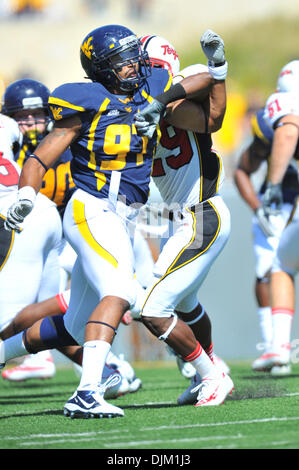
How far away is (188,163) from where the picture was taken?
439 centimetres

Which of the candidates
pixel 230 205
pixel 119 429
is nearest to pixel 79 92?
pixel 119 429

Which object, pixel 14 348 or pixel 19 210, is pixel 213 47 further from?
pixel 14 348

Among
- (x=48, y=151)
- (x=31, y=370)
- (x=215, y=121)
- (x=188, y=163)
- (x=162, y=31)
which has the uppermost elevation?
(x=162, y=31)

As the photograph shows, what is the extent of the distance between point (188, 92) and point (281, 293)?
87.0 inches

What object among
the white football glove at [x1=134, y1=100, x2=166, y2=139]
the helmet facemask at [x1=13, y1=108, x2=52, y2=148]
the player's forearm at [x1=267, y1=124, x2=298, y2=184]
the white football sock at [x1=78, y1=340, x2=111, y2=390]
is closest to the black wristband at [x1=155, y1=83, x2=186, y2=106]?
the white football glove at [x1=134, y1=100, x2=166, y2=139]

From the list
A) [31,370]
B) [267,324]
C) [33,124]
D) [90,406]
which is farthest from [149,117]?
[267,324]

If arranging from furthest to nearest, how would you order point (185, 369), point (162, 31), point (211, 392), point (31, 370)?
1. point (162, 31)
2. point (31, 370)
3. point (185, 369)
4. point (211, 392)

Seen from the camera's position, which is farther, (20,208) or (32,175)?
(32,175)

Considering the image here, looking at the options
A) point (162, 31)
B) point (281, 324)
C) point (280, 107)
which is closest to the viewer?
point (281, 324)

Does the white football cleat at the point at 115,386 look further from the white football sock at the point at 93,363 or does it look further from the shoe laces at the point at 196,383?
the white football sock at the point at 93,363

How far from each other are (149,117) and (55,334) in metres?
1.21

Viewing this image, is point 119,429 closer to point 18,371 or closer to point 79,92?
point 79,92
